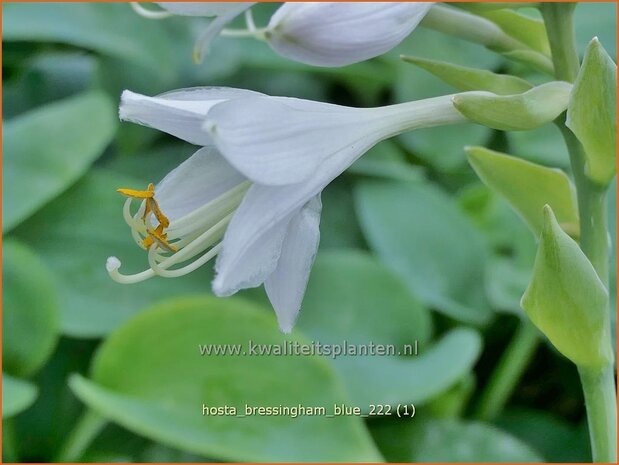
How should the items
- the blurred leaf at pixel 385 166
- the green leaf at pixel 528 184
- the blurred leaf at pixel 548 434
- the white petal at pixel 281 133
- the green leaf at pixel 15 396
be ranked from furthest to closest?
1. the blurred leaf at pixel 385 166
2. the blurred leaf at pixel 548 434
3. the green leaf at pixel 15 396
4. the green leaf at pixel 528 184
5. the white petal at pixel 281 133

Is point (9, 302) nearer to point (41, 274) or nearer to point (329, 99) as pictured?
point (41, 274)

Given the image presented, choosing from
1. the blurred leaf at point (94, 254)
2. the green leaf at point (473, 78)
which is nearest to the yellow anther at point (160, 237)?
the green leaf at point (473, 78)

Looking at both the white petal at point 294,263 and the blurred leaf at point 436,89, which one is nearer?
the white petal at point 294,263

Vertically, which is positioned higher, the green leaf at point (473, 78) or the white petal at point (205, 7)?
the white petal at point (205, 7)

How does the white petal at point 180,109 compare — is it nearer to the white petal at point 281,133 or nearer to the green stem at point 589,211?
the white petal at point 281,133

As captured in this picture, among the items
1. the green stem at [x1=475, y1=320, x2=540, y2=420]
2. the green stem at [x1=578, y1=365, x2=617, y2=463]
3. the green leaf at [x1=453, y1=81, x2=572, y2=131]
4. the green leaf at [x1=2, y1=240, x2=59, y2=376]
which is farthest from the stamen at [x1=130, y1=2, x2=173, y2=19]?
the green stem at [x1=475, y1=320, x2=540, y2=420]
